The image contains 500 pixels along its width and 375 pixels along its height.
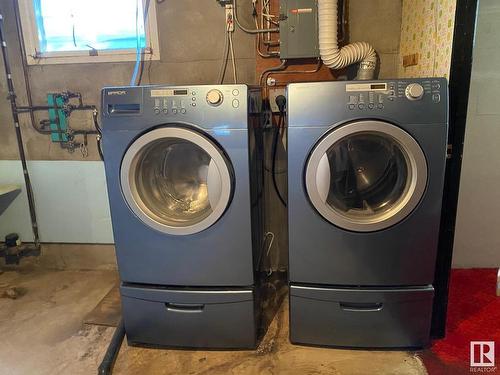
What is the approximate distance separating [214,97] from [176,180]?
1.48ft

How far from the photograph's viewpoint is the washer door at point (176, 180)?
4.64 feet

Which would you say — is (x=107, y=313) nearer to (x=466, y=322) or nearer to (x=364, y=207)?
(x=364, y=207)

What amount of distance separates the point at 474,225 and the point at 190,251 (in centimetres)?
177

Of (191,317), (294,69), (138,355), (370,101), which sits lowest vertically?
(138,355)

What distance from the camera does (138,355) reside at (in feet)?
5.36

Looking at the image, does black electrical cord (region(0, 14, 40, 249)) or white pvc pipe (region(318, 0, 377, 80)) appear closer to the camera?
white pvc pipe (region(318, 0, 377, 80))

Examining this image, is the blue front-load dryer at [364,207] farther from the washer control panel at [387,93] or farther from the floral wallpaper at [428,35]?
the floral wallpaper at [428,35]

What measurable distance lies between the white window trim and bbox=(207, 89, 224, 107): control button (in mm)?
934

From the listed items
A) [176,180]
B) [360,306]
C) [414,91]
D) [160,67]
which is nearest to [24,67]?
[160,67]

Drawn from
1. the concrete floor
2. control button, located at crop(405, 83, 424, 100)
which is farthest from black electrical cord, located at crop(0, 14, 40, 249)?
control button, located at crop(405, 83, 424, 100)

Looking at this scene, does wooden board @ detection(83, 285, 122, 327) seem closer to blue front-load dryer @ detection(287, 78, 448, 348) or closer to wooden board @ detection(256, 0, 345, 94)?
blue front-load dryer @ detection(287, 78, 448, 348)

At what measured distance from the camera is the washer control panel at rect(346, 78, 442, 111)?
133 centimetres

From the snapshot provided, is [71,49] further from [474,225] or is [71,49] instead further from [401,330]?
[474,225]

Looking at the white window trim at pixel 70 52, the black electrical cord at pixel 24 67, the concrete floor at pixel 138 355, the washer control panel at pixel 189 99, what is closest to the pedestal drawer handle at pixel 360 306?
the concrete floor at pixel 138 355
